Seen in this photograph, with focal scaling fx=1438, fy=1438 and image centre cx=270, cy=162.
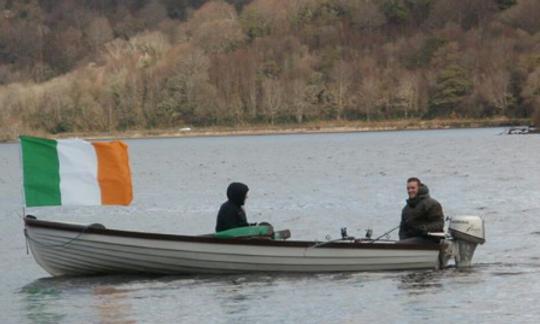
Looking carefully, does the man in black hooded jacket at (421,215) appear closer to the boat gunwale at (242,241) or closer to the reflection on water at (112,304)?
the boat gunwale at (242,241)

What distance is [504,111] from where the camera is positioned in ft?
608

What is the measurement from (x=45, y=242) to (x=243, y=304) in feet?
17.6

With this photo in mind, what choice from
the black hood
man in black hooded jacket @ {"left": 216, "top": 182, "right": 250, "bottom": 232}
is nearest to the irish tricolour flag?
man in black hooded jacket @ {"left": 216, "top": 182, "right": 250, "bottom": 232}

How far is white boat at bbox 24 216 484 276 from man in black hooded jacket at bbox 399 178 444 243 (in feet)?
1.23

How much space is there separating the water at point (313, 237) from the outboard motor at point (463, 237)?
423 mm

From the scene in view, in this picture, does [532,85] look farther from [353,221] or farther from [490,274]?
[490,274]

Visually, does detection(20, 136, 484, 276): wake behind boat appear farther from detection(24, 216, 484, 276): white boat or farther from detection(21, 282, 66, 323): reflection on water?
detection(21, 282, 66, 323): reflection on water

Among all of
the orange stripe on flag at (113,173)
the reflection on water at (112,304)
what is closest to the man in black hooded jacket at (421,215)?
the orange stripe on flag at (113,173)

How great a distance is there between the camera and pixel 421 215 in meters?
31.5

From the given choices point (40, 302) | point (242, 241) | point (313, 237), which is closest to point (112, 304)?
point (40, 302)

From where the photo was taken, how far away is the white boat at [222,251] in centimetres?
3128

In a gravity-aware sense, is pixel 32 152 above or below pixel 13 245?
above

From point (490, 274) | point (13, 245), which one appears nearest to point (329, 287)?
point (490, 274)

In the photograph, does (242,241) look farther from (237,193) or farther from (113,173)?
(113,173)
